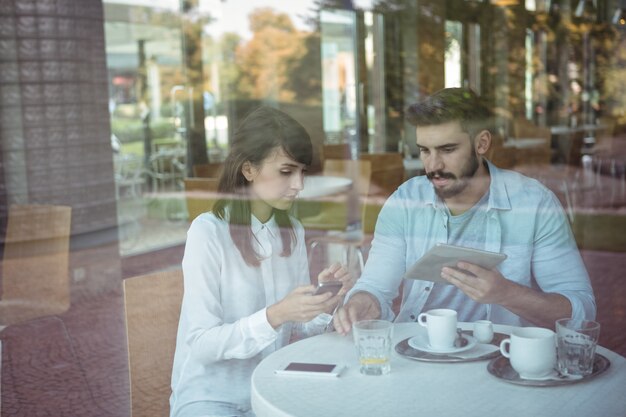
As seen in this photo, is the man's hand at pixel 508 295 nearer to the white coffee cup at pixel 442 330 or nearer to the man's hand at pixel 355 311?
the white coffee cup at pixel 442 330

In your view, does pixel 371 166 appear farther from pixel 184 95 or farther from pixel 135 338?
pixel 184 95

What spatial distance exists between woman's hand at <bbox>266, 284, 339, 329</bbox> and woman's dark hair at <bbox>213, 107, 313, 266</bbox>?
233mm

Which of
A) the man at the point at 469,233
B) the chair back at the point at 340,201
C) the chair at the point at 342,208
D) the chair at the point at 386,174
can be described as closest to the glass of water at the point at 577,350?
the man at the point at 469,233

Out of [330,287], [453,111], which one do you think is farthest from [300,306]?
[453,111]

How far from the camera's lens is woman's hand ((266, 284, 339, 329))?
1.83 meters

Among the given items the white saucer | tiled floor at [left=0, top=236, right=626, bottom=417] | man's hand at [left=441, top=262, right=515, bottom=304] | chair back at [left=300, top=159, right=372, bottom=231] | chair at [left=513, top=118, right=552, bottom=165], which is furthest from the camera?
chair at [left=513, top=118, right=552, bottom=165]

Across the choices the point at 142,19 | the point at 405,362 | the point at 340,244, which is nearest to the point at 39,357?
the point at 340,244

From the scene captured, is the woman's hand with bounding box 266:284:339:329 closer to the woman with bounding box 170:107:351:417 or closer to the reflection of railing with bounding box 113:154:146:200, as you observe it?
the woman with bounding box 170:107:351:417

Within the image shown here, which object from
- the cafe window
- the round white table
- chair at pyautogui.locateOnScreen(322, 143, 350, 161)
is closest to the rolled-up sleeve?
the round white table

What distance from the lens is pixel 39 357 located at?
427 cm

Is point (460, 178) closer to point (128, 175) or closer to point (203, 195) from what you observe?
point (203, 195)

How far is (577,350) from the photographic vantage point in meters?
1.61

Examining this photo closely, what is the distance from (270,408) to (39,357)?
3.08m

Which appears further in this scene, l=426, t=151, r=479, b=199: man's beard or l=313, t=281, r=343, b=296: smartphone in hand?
l=426, t=151, r=479, b=199: man's beard
